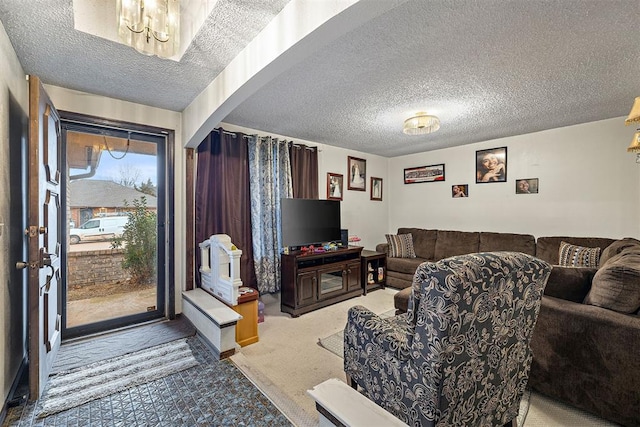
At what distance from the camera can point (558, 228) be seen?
13.1 feet

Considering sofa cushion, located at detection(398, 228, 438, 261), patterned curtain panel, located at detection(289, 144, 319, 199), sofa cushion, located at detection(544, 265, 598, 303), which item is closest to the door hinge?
patterned curtain panel, located at detection(289, 144, 319, 199)

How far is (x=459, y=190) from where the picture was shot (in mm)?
4980

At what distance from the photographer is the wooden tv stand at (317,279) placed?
3469 mm

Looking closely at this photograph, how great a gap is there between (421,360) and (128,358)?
2.42m

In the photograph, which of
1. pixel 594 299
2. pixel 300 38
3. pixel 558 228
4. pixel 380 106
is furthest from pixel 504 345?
pixel 558 228

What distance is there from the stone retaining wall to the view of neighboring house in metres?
0.34

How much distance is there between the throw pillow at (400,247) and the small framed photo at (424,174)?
4.07 feet

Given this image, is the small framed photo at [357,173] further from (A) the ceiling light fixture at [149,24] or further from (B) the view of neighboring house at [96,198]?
(A) the ceiling light fixture at [149,24]

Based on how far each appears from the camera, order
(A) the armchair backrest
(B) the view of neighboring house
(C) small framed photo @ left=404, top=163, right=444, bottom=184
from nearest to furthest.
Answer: (A) the armchair backrest, (B) the view of neighboring house, (C) small framed photo @ left=404, top=163, right=444, bottom=184

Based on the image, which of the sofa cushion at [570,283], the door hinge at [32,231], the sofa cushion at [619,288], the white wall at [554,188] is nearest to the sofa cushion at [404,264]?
the white wall at [554,188]

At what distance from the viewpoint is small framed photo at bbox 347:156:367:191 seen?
209 inches

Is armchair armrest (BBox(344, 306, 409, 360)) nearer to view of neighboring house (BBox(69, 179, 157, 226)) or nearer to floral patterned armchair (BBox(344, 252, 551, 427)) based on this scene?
floral patterned armchair (BBox(344, 252, 551, 427))

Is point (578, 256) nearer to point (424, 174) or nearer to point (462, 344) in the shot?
point (424, 174)

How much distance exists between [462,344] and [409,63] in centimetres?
203
